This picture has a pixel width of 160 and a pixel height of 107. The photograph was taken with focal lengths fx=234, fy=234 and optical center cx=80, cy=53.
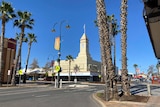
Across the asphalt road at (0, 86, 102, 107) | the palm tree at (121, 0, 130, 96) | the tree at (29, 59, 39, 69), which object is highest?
the tree at (29, 59, 39, 69)

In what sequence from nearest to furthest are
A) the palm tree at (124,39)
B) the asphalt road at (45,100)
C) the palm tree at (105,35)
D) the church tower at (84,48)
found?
the asphalt road at (45,100)
the palm tree at (105,35)
the palm tree at (124,39)
the church tower at (84,48)

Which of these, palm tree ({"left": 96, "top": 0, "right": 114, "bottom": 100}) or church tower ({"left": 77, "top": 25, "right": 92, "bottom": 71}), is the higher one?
church tower ({"left": 77, "top": 25, "right": 92, "bottom": 71})

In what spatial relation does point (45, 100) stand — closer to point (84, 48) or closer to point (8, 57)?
point (8, 57)

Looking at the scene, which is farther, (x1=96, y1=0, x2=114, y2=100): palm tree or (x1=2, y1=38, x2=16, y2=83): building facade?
(x1=2, y1=38, x2=16, y2=83): building facade

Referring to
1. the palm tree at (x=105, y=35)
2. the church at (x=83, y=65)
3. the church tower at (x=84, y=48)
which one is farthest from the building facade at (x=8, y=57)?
the church tower at (x=84, y=48)

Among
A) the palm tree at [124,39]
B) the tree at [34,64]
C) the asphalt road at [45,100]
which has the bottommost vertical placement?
the asphalt road at [45,100]

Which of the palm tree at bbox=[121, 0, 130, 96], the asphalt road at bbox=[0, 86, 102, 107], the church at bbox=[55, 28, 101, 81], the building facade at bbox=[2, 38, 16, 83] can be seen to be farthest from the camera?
the church at bbox=[55, 28, 101, 81]

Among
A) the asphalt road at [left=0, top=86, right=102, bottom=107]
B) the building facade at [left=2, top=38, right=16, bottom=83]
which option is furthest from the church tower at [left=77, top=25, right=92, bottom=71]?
the asphalt road at [left=0, top=86, right=102, bottom=107]

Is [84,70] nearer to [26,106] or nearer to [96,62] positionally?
[96,62]

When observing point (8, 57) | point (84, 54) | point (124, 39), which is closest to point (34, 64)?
point (84, 54)

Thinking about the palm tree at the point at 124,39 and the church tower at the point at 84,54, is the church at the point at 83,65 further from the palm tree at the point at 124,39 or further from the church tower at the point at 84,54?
the palm tree at the point at 124,39

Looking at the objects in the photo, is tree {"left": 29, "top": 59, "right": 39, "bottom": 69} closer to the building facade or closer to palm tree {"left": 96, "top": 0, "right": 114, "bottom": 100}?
the building facade

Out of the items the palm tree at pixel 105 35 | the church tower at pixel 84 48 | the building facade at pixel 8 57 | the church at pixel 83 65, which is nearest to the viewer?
the palm tree at pixel 105 35

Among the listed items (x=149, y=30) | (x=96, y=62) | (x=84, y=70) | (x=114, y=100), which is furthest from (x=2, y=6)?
(x=96, y=62)
